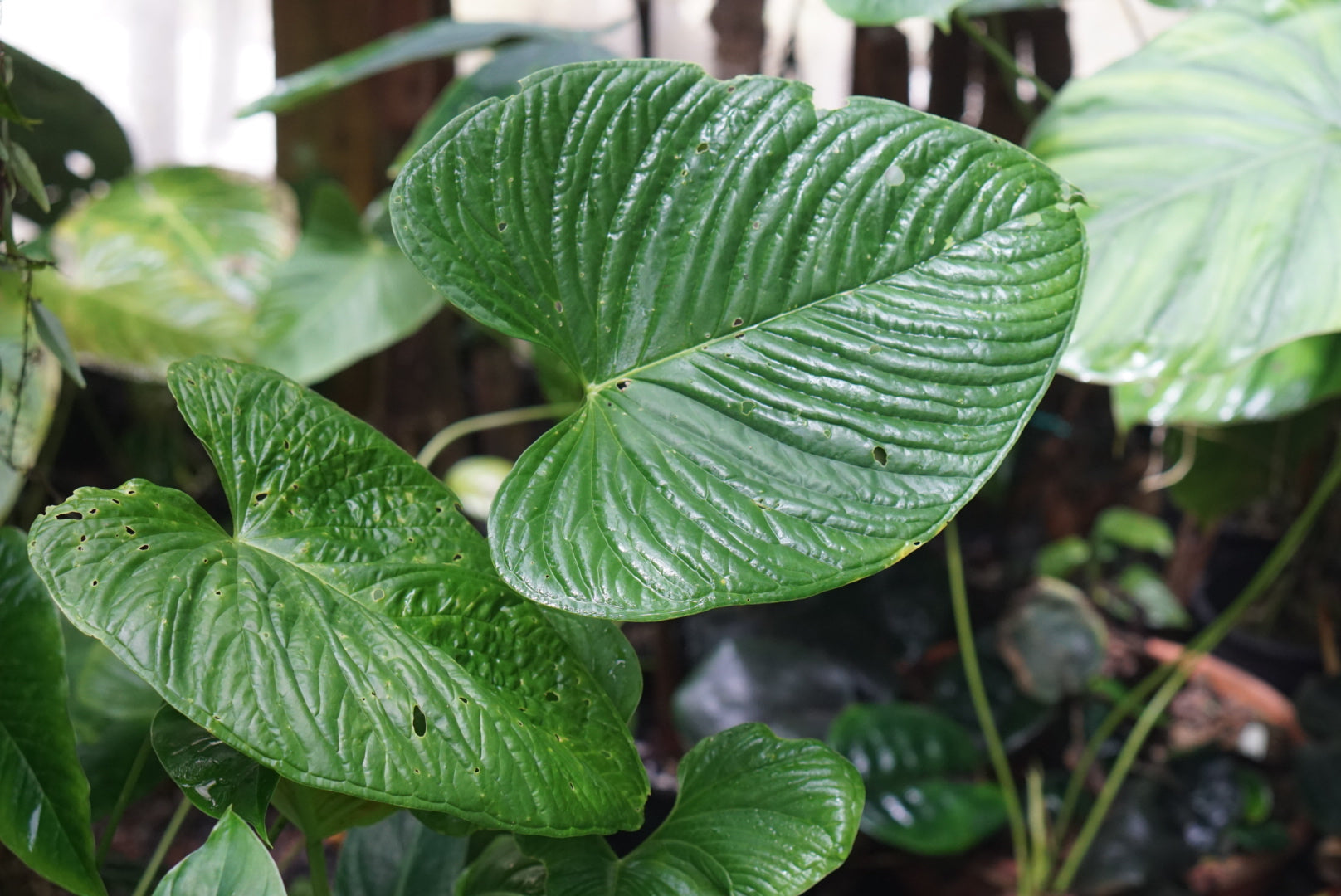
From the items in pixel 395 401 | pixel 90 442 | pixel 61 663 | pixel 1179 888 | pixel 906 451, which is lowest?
pixel 1179 888

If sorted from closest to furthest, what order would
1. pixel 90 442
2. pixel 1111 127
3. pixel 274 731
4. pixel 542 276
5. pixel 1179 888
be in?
pixel 274 731 → pixel 542 276 → pixel 1111 127 → pixel 1179 888 → pixel 90 442

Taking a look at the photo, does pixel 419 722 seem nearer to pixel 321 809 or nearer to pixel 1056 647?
pixel 321 809

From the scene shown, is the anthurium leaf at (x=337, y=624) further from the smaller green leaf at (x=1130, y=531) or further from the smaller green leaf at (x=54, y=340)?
the smaller green leaf at (x=1130, y=531)

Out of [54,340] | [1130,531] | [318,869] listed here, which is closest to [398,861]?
[318,869]

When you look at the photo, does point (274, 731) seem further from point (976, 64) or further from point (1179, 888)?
point (976, 64)

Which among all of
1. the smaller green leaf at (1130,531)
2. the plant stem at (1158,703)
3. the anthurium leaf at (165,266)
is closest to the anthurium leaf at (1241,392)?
the plant stem at (1158,703)

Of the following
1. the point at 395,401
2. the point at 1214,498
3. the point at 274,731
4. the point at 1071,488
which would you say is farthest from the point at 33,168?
the point at 1071,488

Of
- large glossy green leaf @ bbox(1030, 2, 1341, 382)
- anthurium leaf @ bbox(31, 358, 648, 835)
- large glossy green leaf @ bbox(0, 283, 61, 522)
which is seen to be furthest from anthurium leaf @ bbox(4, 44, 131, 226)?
large glossy green leaf @ bbox(1030, 2, 1341, 382)
